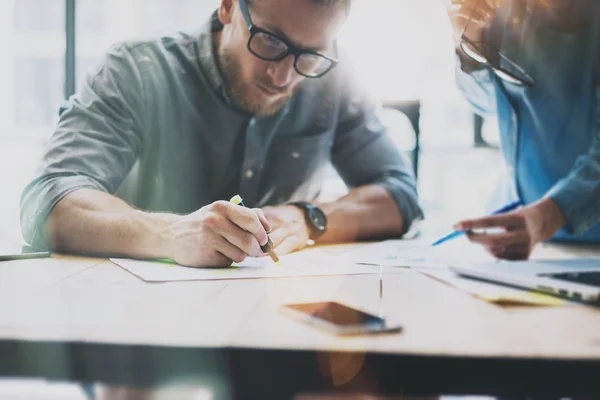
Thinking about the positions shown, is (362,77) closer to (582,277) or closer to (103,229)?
(103,229)

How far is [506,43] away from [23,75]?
6.95 metres

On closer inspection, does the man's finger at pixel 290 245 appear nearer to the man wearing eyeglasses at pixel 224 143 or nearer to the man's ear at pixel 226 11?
the man wearing eyeglasses at pixel 224 143

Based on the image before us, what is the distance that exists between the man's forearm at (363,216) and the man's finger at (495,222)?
0.31 m

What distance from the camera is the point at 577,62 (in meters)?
1.59

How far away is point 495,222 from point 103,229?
822 millimetres

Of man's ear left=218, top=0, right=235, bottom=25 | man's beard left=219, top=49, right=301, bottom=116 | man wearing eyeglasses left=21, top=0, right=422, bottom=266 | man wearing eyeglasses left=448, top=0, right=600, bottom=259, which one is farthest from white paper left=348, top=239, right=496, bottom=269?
man's ear left=218, top=0, right=235, bottom=25

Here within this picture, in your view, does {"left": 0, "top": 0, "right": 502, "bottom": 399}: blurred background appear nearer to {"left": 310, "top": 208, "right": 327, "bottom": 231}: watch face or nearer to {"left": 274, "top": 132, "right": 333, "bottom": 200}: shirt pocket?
{"left": 274, "top": 132, "right": 333, "bottom": 200}: shirt pocket

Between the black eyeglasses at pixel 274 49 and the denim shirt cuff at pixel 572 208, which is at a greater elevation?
the black eyeglasses at pixel 274 49

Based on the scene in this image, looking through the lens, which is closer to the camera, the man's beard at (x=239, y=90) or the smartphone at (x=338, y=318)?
the smartphone at (x=338, y=318)

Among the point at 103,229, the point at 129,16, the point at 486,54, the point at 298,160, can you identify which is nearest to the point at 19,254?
the point at 103,229

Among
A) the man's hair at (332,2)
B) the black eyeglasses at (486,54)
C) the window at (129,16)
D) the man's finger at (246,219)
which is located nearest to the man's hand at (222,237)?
the man's finger at (246,219)

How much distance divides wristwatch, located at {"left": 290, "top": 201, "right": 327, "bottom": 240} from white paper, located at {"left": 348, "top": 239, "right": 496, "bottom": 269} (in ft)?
0.38

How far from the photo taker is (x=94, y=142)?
1.30m

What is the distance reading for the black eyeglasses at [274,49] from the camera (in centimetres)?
140
